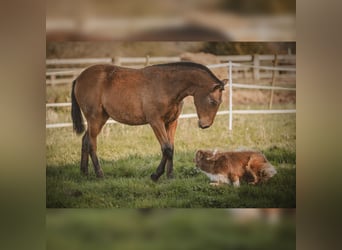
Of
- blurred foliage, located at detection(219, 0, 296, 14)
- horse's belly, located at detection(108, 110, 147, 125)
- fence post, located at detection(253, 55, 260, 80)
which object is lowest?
horse's belly, located at detection(108, 110, 147, 125)

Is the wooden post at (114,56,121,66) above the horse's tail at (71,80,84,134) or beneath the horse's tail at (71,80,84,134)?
above

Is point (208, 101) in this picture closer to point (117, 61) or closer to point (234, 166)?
point (234, 166)

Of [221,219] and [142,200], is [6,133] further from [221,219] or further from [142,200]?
[221,219]

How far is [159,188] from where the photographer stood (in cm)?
489

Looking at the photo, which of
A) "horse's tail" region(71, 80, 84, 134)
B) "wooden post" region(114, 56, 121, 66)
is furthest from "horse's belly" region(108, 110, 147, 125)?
"wooden post" region(114, 56, 121, 66)

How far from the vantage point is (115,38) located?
16.0 ft

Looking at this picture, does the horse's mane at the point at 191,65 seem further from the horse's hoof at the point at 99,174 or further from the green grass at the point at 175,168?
the horse's hoof at the point at 99,174

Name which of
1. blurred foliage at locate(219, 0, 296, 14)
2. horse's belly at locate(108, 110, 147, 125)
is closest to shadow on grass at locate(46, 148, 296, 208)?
horse's belly at locate(108, 110, 147, 125)

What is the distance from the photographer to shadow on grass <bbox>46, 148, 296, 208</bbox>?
192 inches

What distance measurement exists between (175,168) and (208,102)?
0.57 m

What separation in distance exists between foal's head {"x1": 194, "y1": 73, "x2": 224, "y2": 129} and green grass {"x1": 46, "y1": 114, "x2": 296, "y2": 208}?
6 centimetres

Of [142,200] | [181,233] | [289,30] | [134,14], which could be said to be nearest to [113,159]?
[142,200]

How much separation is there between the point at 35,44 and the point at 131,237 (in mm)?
1637

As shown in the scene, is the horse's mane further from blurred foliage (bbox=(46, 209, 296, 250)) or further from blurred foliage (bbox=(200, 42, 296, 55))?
blurred foliage (bbox=(46, 209, 296, 250))
